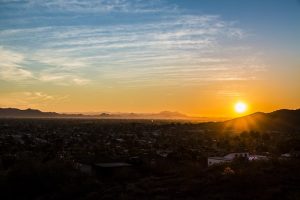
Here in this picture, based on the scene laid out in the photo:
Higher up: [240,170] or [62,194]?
[240,170]

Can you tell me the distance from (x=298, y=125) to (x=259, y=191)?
91.6 meters

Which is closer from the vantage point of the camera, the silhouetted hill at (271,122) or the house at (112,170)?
the house at (112,170)

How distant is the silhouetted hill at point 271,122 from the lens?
107m

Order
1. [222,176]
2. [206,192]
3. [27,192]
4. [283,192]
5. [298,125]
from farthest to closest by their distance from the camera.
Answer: [298,125] < [27,192] < [222,176] < [206,192] < [283,192]

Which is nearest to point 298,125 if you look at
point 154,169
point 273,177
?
point 154,169

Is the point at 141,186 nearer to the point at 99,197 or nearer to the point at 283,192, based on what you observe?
the point at 99,197

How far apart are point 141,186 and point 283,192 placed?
673 centimetres

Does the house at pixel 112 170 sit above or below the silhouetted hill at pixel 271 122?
below

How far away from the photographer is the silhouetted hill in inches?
4218

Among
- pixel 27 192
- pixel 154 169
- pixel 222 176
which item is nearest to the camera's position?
pixel 222 176

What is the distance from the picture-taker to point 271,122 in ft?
373

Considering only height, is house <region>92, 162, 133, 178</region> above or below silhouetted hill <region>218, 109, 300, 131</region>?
below

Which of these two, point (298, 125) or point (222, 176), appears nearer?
point (222, 176)

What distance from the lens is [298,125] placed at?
349 ft
